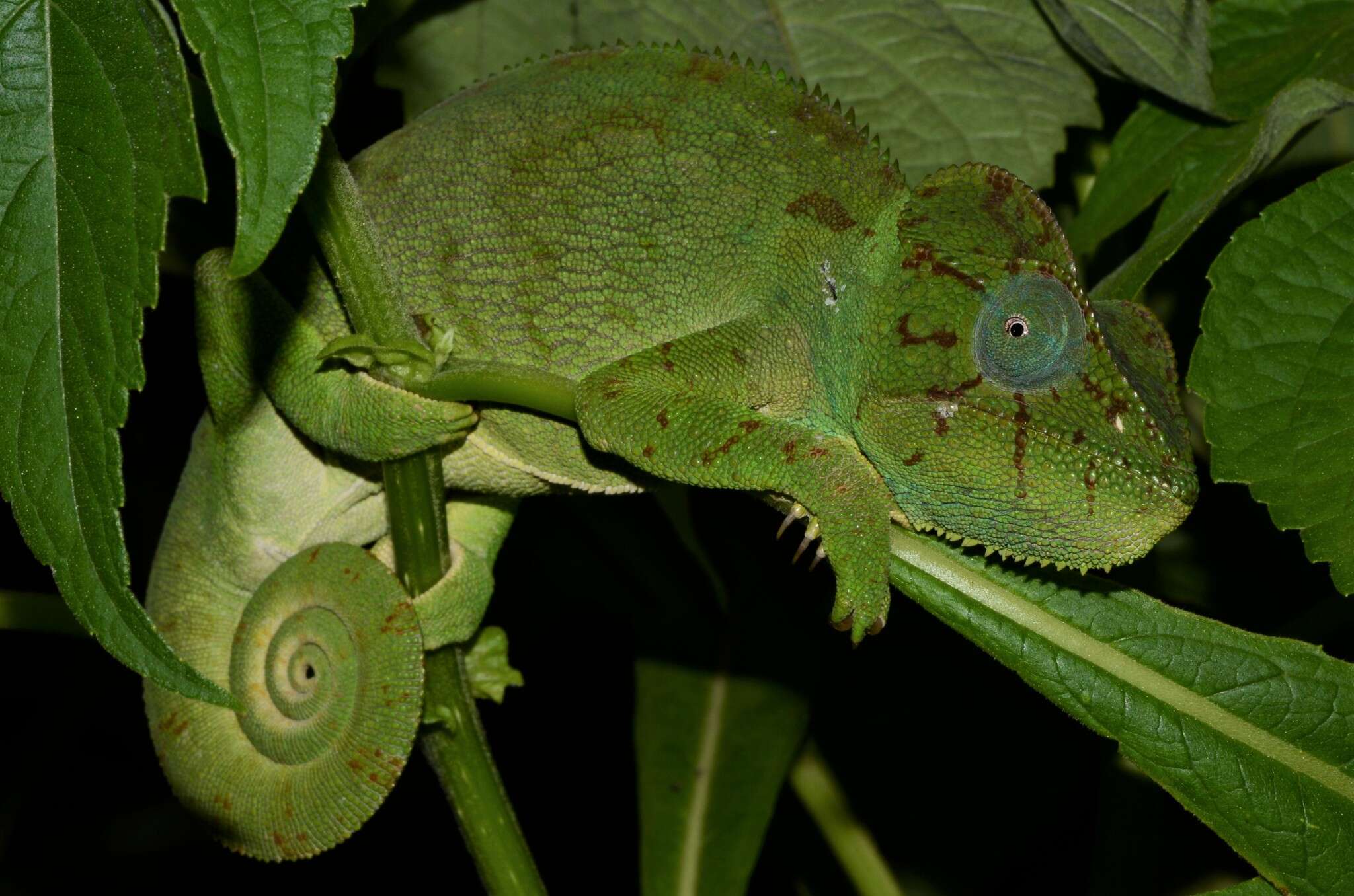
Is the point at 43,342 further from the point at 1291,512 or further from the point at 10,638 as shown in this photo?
the point at 10,638

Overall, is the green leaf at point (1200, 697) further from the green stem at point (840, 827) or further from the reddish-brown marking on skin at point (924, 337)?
the green stem at point (840, 827)

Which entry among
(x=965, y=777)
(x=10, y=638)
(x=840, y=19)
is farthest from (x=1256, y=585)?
(x=10, y=638)

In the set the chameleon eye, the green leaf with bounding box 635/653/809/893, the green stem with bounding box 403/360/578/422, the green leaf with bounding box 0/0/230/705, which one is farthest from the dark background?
the chameleon eye

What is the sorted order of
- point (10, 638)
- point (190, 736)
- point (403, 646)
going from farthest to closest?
point (10, 638) → point (190, 736) → point (403, 646)

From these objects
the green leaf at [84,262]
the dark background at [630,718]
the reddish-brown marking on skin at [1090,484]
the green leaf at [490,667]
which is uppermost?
the green leaf at [84,262]

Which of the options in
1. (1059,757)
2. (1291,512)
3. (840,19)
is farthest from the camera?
(1059,757)

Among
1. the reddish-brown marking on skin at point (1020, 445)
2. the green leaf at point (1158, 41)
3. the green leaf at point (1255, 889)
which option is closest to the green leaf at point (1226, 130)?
the green leaf at point (1158, 41)

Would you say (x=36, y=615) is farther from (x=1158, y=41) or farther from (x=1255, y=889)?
(x=1158, y=41)
